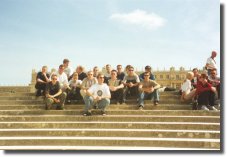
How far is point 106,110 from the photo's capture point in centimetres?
840

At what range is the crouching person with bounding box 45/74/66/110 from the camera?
868 centimetres

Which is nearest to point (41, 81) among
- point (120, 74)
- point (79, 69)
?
point (79, 69)

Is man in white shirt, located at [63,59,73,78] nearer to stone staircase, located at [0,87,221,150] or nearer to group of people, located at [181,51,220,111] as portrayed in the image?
stone staircase, located at [0,87,221,150]

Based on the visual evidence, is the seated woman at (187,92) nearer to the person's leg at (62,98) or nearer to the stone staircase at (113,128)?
the stone staircase at (113,128)

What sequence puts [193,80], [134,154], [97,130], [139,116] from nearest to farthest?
[134,154], [97,130], [139,116], [193,80]

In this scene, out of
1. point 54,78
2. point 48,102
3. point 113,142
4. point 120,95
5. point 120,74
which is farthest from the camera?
point 120,74

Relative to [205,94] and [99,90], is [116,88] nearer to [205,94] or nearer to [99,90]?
[99,90]

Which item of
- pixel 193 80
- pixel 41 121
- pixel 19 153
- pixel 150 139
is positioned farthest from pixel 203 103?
pixel 19 153

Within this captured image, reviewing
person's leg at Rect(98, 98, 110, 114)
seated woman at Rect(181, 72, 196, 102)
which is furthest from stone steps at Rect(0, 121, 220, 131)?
seated woman at Rect(181, 72, 196, 102)

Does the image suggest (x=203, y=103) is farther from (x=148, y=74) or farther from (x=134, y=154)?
(x=134, y=154)

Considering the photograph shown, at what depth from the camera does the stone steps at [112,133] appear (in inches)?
275

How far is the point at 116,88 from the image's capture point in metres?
9.06

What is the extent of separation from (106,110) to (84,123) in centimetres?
94

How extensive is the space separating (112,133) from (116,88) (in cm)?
213
